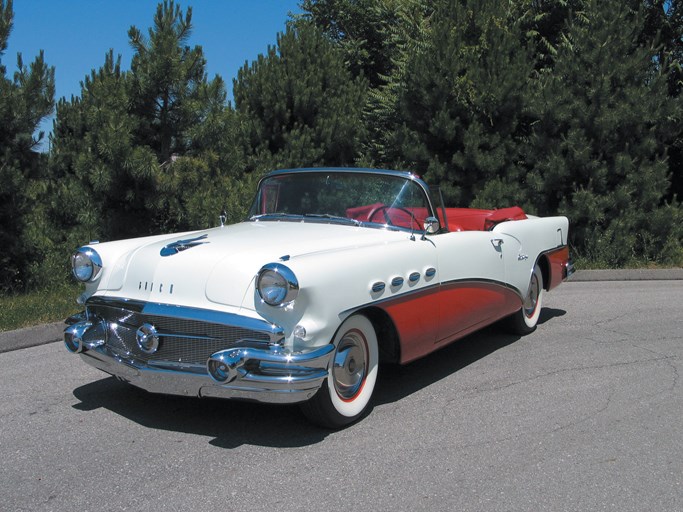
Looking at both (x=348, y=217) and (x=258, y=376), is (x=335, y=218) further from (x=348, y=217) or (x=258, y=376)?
(x=258, y=376)

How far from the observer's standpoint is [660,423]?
13.8 feet

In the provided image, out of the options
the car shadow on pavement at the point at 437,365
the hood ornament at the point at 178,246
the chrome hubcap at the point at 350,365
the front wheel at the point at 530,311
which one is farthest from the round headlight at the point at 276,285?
the front wheel at the point at 530,311

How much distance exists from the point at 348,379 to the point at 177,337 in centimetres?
104

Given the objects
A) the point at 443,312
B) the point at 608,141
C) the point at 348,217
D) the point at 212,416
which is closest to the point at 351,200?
the point at 348,217

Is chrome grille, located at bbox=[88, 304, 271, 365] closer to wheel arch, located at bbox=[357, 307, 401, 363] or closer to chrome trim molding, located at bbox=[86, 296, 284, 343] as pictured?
chrome trim molding, located at bbox=[86, 296, 284, 343]

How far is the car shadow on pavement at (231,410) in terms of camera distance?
157 inches

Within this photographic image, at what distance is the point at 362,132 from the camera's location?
12492mm

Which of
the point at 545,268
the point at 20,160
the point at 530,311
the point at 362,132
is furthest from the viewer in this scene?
the point at 362,132

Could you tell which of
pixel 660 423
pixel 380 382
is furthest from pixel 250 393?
pixel 660 423

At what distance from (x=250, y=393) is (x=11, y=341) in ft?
11.0

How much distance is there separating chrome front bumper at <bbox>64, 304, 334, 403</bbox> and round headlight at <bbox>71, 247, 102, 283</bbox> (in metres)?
0.73

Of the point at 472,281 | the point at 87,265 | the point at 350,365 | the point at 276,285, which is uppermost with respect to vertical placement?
the point at 87,265

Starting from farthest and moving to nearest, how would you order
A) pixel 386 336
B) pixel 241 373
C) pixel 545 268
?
pixel 545 268 → pixel 386 336 → pixel 241 373

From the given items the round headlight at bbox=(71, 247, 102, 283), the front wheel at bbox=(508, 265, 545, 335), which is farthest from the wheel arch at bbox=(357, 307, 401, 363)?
the front wheel at bbox=(508, 265, 545, 335)
